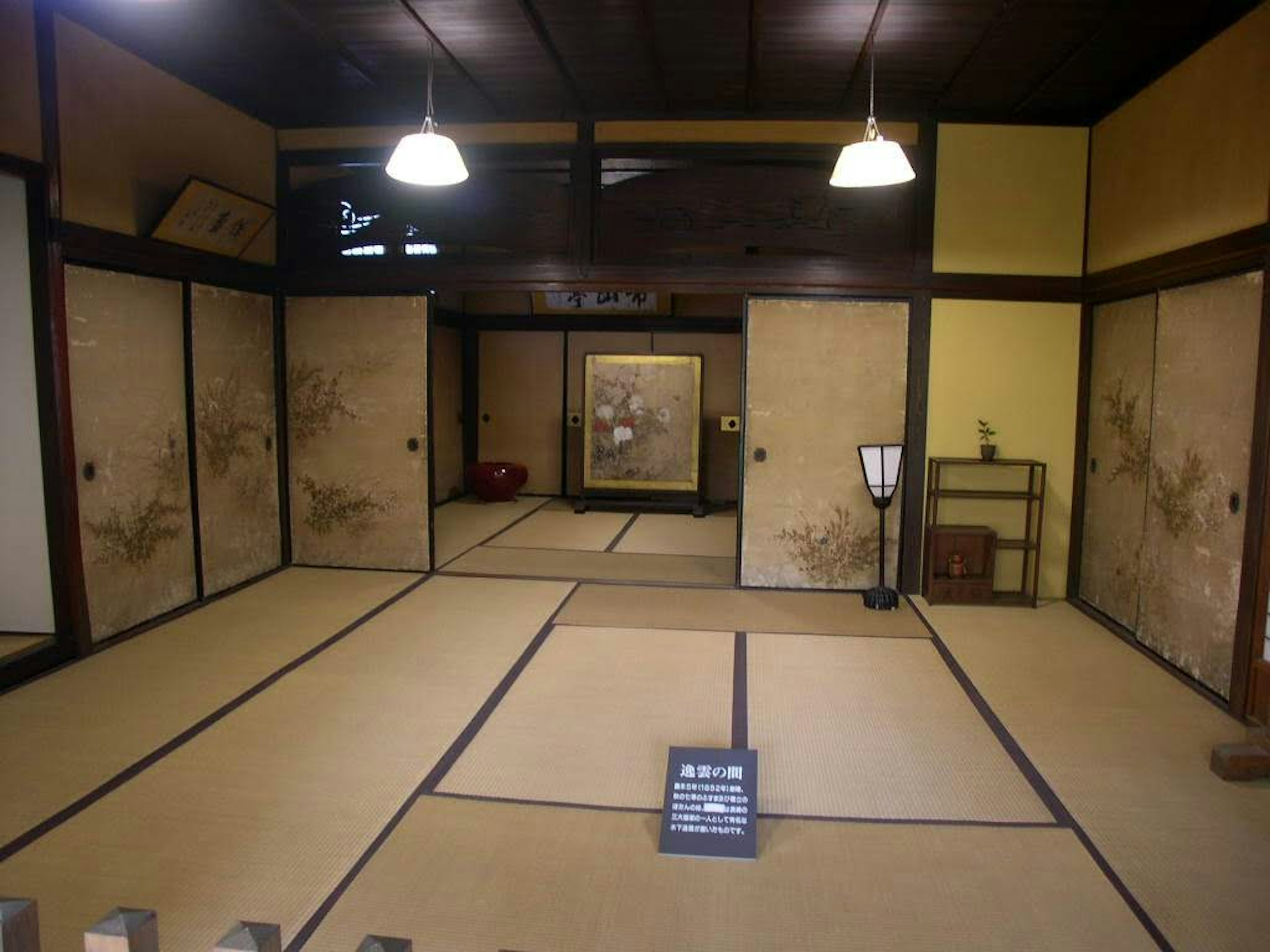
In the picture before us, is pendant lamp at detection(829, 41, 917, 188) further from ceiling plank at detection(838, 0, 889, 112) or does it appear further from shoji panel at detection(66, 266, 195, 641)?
shoji panel at detection(66, 266, 195, 641)

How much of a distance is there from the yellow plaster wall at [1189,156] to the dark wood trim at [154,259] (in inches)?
185

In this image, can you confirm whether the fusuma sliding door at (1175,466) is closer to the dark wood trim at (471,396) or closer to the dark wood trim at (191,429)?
the dark wood trim at (191,429)

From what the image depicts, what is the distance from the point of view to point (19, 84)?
3.23m

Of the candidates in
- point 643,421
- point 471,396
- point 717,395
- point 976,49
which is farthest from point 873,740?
point 471,396

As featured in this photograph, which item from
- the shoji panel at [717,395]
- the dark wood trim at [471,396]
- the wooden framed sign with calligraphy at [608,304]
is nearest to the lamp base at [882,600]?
the shoji panel at [717,395]

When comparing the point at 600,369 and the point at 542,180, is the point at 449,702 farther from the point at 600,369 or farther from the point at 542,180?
the point at 600,369

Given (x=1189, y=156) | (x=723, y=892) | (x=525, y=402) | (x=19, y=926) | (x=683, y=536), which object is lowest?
(x=723, y=892)

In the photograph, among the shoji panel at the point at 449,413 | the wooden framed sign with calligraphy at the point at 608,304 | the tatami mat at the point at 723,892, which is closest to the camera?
the tatami mat at the point at 723,892

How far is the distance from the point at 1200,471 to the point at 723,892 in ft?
9.29

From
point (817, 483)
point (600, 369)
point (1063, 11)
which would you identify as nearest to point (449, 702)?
point (817, 483)

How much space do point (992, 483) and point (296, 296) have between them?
4288mm

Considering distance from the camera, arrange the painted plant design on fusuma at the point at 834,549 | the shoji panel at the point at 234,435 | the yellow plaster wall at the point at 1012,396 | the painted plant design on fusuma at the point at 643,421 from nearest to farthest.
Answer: the shoji panel at the point at 234,435 → the yellow plaster wall at the point at 1012,396 → the painted plant design on fusuma at the point at 834,549 → the painted plant design on fusuma at the point at 643,421

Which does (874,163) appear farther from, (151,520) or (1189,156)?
(151,520)

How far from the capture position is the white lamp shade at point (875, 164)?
3.19m
